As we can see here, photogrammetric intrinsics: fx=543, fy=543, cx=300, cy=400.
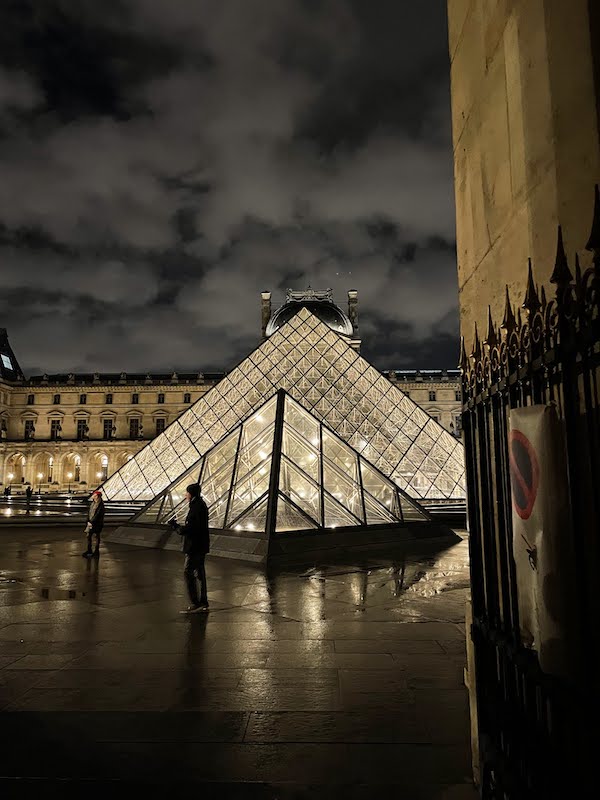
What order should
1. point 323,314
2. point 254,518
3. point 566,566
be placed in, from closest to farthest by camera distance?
1. point 566,566
2. point 254,518
3. point 323,314

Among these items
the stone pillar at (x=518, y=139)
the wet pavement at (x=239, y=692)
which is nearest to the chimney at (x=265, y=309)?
the wet pavement at (x=239, y=692)

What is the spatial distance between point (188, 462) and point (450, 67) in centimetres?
1735

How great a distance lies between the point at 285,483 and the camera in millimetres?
10953

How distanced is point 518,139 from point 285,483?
9.09 m

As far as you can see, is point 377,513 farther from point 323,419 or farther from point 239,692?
point 323,419

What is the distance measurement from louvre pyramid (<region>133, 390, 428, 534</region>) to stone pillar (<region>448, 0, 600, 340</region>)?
720cm

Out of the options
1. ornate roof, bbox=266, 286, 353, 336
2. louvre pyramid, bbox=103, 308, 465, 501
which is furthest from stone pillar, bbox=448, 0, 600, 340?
ornate roof, bbox=266, 286, 353, 336

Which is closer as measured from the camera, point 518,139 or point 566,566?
point 566,566

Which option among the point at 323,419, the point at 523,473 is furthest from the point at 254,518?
the point at 323,419

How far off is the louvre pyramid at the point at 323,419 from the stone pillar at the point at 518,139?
1541 centimetres

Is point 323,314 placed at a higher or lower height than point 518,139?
higher

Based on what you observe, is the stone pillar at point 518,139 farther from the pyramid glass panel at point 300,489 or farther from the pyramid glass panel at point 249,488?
the pyramid glass panel at point 249,488

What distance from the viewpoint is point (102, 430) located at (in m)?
61.9

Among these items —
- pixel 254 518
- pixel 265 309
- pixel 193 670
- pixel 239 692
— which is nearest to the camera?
pixel 239 692
